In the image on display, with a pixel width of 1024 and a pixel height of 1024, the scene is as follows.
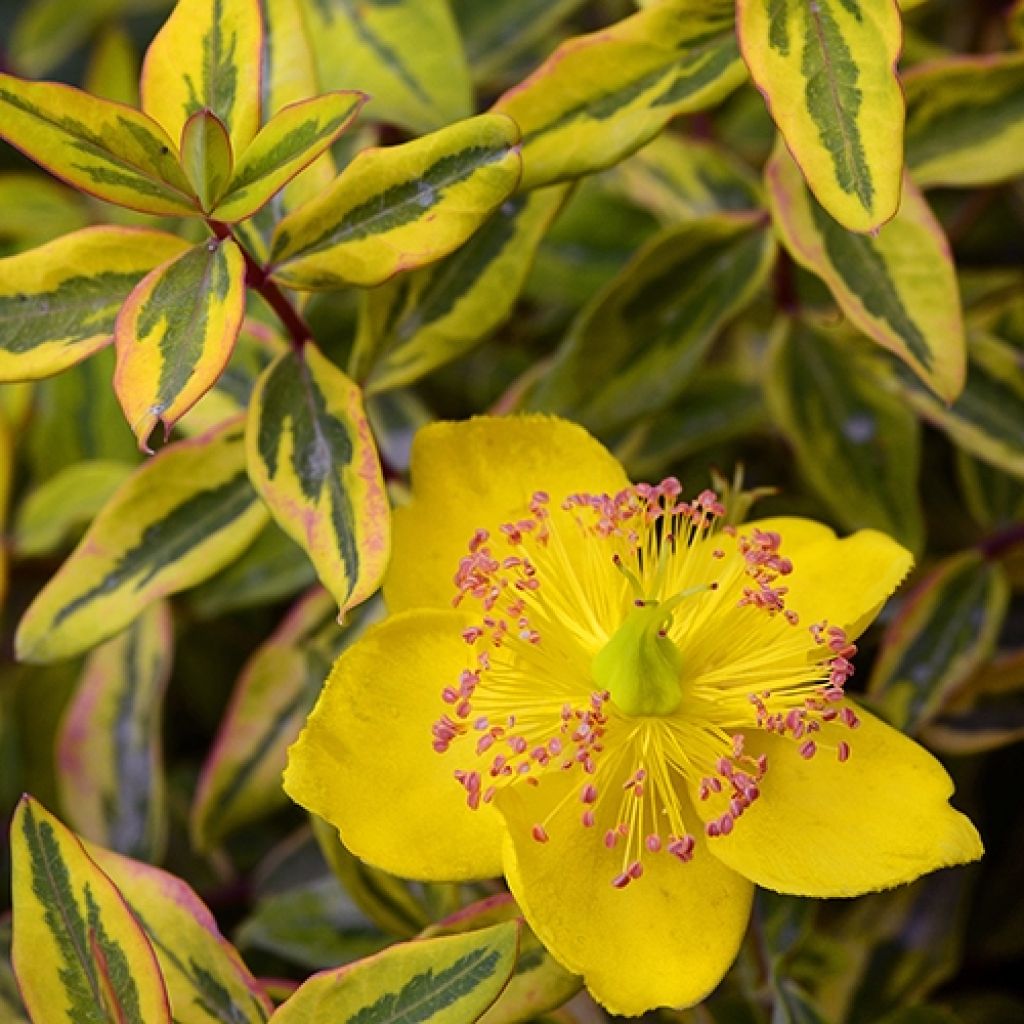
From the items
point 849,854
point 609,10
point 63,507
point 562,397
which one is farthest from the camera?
point 609,10

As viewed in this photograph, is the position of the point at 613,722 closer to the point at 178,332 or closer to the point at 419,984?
the point at 419,984

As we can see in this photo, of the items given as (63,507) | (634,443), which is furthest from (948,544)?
(63,507)

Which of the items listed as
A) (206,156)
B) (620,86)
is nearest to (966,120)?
(620,86)

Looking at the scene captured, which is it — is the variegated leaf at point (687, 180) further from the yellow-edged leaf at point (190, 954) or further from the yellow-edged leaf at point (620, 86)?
the yellow-edged leaf at point (190, 954)

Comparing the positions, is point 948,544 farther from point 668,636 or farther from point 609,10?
point 609,10

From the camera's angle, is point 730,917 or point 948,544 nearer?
Result: point 730,917

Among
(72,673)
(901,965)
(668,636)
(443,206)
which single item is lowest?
(901,965)

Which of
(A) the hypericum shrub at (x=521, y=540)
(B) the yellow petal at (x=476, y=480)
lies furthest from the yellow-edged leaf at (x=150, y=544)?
(B) the yellow petal at (x=476, y=480)
